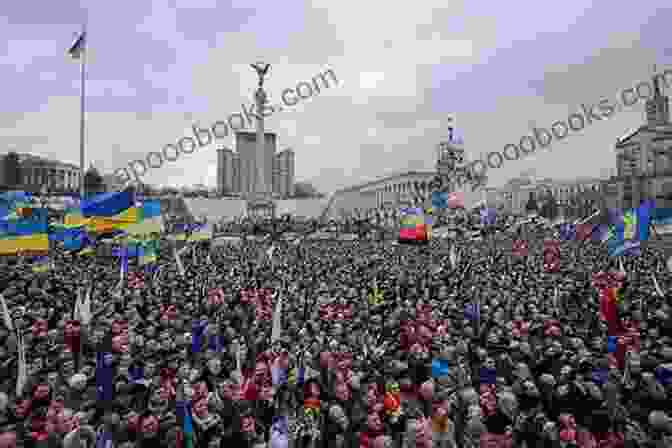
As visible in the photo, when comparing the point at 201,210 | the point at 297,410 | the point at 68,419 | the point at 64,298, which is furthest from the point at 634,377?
the point at 201,210

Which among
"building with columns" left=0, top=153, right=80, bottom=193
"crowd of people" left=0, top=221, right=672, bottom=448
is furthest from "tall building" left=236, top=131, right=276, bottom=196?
"crowd of people" left=0, top=221, right=672, bottom=448

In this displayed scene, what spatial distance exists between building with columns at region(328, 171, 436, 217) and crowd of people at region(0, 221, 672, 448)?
203 ft

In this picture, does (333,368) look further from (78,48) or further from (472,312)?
(78,48)

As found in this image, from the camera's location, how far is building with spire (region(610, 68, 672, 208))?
43188mm

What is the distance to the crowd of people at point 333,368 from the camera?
3963 mm

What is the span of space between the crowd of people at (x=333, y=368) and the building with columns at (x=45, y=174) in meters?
78.4

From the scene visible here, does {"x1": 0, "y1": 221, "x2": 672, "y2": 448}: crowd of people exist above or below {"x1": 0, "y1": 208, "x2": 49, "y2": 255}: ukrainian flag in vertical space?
below

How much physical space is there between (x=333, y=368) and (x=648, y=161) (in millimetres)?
62630

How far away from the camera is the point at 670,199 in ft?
131

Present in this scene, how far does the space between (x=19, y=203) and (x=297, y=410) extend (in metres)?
24.5

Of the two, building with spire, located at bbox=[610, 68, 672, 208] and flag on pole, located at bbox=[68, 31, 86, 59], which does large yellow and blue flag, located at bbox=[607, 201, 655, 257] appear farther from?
building with spire, located at bbox=[610, 68, 672, 208]

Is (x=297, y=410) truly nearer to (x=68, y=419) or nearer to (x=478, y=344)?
(x=68, y=419)

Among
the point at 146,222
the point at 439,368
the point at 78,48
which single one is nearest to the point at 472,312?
the point at 439,368

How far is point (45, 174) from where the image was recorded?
3078 inches
